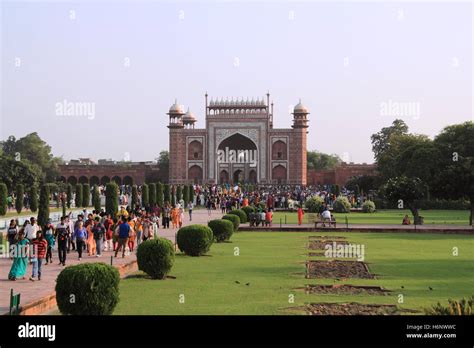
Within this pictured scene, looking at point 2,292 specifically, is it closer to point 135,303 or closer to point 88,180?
point 135,303

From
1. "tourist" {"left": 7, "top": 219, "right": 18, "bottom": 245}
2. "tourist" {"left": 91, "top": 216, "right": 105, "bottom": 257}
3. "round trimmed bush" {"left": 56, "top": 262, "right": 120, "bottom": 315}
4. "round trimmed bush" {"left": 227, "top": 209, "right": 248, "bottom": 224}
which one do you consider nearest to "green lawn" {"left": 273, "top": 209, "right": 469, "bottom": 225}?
"round trimmed bush" {"left": 227, "top": 209, "right": 248, "bottom": 224}

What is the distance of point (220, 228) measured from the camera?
15008 millimetres

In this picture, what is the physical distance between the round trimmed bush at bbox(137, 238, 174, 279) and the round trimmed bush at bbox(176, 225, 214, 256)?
8.21 ft

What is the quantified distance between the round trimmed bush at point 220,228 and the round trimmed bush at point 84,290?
8380mm

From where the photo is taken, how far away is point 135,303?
24.9 ft

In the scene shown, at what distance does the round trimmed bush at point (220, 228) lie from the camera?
14977mm

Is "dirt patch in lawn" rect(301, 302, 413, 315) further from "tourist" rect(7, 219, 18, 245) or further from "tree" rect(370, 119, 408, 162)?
"tree" rect(370, 119, 408, 162)

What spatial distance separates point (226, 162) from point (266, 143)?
12.2 ft

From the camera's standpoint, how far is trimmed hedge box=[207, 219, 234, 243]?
14977 mm

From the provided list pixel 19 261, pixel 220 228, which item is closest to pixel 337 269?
pixel 19 261

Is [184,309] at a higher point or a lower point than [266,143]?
lower

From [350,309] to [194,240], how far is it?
531 centimetres

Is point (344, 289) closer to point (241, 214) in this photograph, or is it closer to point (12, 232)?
point (12, 232)
